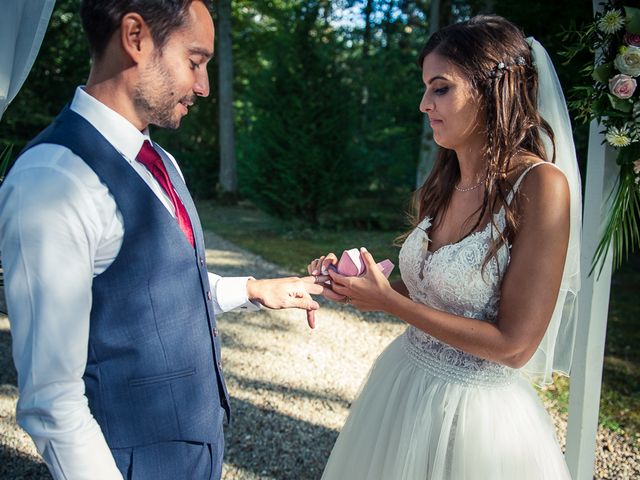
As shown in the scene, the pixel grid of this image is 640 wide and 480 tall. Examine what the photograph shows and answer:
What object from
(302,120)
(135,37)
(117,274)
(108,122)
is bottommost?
(117,274)

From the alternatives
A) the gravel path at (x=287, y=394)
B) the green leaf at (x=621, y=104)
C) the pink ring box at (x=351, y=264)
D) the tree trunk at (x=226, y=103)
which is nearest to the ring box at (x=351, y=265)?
the pink ring box at (x=351, y=264)

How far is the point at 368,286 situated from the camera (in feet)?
6.95

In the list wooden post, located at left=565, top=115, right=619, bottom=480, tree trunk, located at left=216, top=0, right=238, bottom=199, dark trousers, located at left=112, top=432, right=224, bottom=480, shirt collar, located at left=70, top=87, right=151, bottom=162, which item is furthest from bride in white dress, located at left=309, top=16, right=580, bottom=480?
tree trunk, located at left=216, top=0, right=238, bottom=199

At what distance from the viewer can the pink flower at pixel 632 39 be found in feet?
7.78

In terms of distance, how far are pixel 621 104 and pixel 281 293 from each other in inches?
67.7

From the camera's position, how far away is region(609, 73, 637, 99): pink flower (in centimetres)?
237

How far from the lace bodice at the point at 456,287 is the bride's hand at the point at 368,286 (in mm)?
227

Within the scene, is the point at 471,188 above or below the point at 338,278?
above

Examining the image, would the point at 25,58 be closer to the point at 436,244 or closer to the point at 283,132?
the point at 436,244

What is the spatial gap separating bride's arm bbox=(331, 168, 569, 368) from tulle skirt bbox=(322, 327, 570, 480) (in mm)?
241

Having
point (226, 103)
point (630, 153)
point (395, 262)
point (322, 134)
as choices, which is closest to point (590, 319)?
point (630, 153)

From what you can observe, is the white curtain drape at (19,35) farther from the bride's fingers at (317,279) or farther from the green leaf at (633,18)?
the green leaf at (633,18)

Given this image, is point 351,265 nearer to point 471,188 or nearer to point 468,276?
point 468,276

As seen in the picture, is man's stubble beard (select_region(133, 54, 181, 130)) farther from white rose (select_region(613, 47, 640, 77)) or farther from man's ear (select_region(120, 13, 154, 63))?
white rose (select_region(613, 47, 640, 77))
